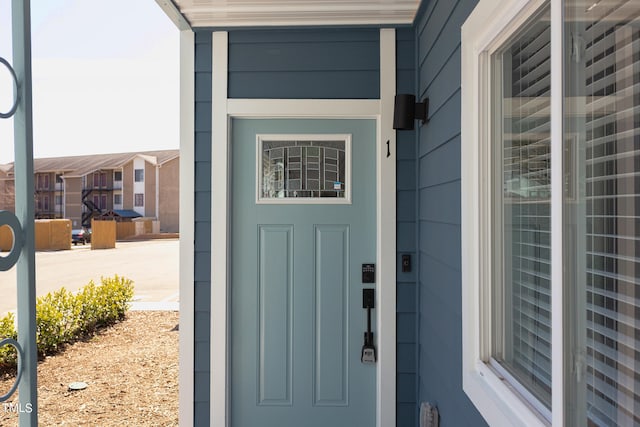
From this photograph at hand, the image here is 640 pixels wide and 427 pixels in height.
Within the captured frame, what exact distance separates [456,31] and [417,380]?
5.67 feet

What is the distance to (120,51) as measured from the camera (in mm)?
24359

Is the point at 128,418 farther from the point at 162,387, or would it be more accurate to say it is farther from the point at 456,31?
the point at 456,31

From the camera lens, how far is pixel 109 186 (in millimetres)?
34812

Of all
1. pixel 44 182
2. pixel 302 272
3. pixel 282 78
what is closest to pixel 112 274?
pixel 302 272

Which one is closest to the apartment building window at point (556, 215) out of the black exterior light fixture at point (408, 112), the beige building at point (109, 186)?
the black exterior light fixture at point (408, 112)

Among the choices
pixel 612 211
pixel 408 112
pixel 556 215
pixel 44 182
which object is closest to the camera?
pixel 612 211

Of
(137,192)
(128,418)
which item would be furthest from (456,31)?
(137,192)

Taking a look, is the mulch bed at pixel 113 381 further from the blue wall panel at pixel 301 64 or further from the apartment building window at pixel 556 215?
the apartment building window at pixel 556 215

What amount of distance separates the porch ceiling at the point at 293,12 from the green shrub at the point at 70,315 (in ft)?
10.3

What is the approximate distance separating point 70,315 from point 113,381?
4.32ft

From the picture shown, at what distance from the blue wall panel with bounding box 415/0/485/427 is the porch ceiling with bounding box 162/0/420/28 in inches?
6.0

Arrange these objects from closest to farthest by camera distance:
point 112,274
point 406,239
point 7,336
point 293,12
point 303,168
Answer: point 293,12 < point 406,239 < point 303,168 < point 7,336 < point 112,274

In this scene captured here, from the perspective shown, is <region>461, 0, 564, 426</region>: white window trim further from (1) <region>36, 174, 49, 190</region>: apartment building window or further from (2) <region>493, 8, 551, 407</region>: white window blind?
(1) <region>36, 174, 49, 190</region>: apartment building window

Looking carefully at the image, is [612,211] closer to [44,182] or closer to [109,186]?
[109,186]
